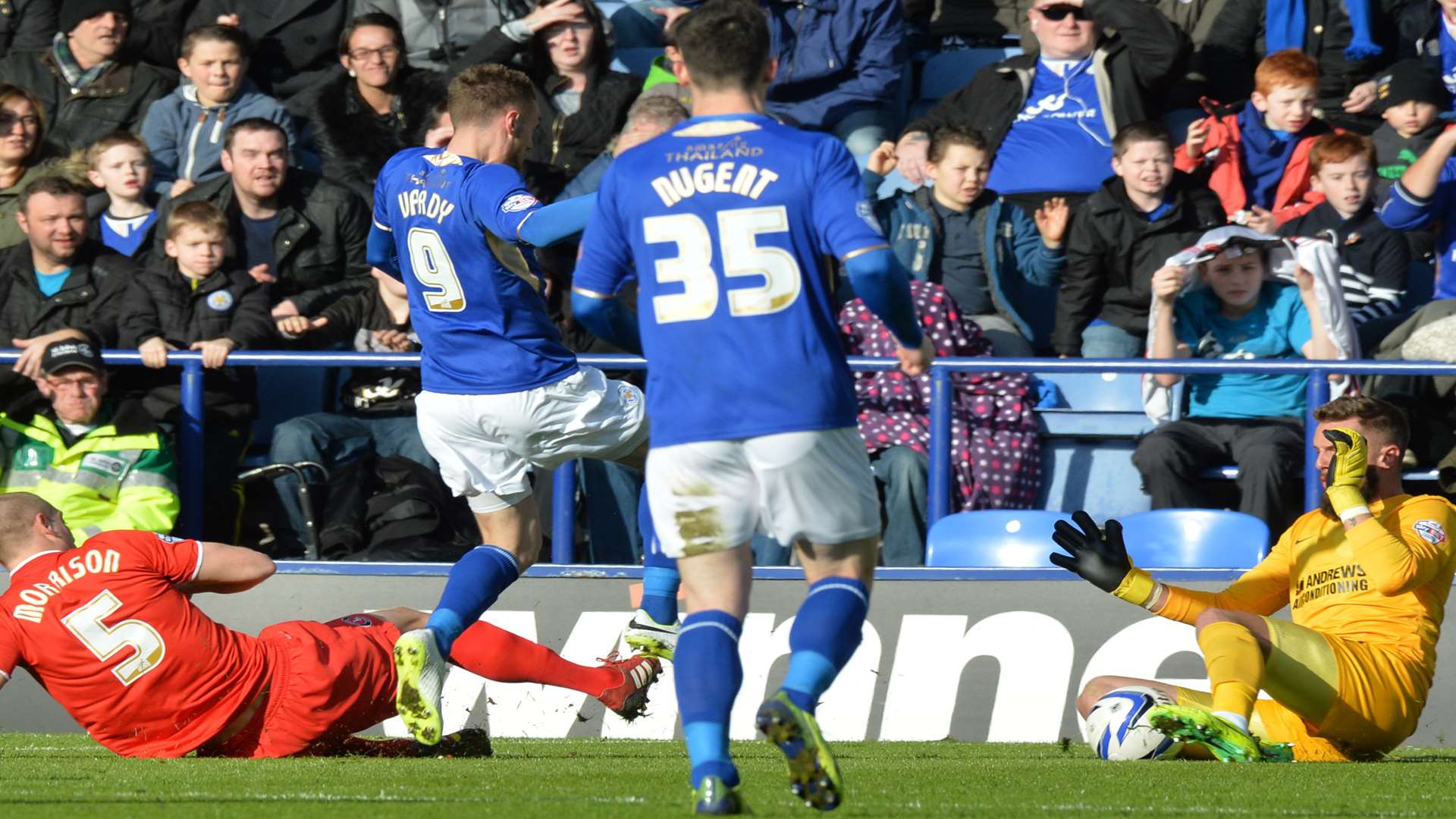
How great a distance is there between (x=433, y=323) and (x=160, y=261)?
12.0 feet

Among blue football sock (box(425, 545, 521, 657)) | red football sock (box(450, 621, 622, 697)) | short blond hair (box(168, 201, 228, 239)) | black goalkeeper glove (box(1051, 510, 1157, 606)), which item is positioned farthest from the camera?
short blond hair (box(168, 201, 228, 239))

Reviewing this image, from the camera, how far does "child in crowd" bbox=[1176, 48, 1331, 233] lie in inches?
412

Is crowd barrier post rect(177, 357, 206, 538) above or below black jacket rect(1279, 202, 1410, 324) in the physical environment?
below

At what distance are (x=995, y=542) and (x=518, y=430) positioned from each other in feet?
8.96

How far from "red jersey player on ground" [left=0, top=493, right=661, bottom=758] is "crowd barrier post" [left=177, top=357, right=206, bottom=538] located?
2574 millimetres

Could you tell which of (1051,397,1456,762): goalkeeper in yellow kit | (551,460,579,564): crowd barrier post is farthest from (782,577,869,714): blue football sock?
(551,460,579,564): crowd barrier post

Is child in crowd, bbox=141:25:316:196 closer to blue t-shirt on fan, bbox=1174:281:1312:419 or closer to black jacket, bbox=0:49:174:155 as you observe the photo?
black jacket, bbox=0:49:174:155

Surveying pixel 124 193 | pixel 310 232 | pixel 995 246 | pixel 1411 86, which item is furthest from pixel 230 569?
pixel 1411 86

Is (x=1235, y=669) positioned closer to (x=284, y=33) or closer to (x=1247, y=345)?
(x=1247, y=345)

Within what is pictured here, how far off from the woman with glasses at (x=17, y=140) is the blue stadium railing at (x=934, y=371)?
82.2 inches

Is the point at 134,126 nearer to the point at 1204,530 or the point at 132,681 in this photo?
the point at 132,681

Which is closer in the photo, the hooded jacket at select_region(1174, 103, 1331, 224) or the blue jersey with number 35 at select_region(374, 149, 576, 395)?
the blue jersey with number 35 at select_region(374, 149, 576, 395)

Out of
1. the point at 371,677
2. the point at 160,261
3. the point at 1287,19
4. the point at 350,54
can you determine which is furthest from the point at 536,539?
the point at 1287,19

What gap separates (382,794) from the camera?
4906 millimetres
